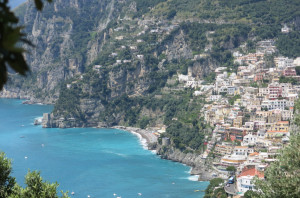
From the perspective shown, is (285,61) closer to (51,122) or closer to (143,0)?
(51,122)

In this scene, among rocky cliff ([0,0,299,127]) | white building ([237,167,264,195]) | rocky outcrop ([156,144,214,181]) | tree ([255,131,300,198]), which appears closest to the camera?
tree ([255,131,300,198])

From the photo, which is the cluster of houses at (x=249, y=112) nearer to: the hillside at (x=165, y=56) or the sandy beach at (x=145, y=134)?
the hillside at (x=165, y=56)

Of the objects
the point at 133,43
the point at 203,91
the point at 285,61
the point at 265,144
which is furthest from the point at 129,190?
the point at 133,43

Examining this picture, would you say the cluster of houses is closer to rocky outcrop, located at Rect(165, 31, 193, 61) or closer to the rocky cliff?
the rocky cliff

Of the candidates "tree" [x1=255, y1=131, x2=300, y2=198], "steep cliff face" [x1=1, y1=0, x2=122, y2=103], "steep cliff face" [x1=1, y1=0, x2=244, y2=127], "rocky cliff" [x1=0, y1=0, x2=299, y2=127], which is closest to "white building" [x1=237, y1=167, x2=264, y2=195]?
"tree" [x1=255, y1=131, x2=300, y2=198]

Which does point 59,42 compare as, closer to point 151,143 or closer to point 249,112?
point 151,143
